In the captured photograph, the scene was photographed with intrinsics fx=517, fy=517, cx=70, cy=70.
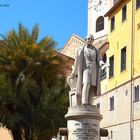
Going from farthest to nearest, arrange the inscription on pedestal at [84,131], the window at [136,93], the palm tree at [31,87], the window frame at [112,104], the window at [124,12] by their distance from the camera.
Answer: the window frame at [112,104] → the window at [124,12] → the window at [136,93] → the palm tree at [31,87] → the inscription on pedestal at [84,131]

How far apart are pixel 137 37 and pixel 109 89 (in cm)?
675

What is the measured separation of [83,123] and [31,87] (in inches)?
710

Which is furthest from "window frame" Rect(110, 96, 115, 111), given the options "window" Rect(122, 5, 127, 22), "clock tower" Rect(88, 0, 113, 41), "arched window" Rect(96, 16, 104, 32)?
"arched window" Rect(96, 16, 104, 32)

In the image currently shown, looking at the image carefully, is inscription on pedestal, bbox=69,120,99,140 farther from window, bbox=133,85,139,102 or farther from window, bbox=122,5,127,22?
window, bbox=122,5,127,22

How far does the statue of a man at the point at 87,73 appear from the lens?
615 inches

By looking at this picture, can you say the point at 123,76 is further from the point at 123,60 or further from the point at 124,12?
the point at 124,12

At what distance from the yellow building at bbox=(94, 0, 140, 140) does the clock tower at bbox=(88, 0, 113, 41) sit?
19.0 meters

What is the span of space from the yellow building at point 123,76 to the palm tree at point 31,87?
467 cm

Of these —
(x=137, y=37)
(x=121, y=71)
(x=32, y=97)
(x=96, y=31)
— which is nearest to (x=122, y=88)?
(x=121, y=71)

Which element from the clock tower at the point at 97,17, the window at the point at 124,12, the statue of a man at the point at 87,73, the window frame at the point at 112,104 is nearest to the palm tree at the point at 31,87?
the window frame at the point at 112,104

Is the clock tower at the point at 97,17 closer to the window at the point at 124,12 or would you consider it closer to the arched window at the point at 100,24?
the arched window at the point at 100,24

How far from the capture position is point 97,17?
6297 centimetres

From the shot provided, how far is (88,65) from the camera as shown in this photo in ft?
52.1

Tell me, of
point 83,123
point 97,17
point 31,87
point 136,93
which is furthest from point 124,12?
point 97,17
